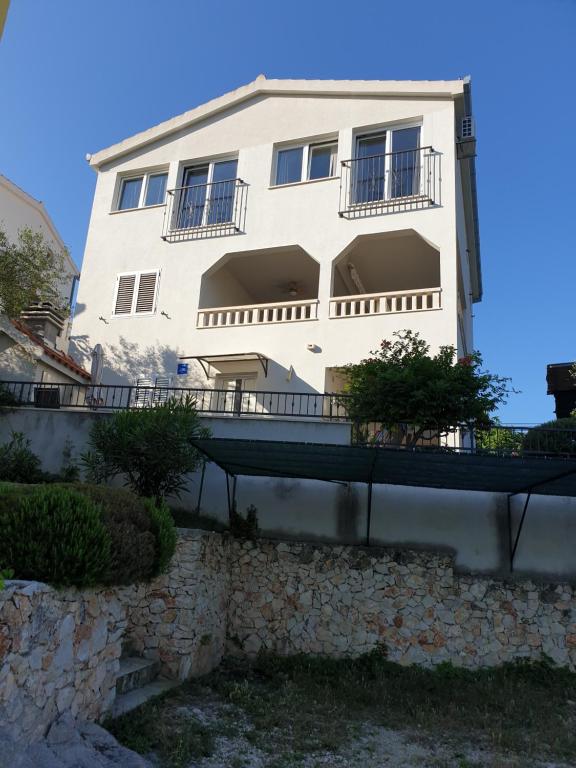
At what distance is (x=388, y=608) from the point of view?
10016 millimetres

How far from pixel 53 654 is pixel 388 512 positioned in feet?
21.8

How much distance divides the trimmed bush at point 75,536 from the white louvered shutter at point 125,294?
1064 cm

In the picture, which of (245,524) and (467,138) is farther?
(467,138)

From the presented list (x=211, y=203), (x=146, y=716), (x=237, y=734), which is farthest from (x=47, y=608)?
(x=211, y=203)

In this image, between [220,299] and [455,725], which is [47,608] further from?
[220,299]

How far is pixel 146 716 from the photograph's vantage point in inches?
269

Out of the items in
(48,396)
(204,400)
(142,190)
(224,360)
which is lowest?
(48,396)

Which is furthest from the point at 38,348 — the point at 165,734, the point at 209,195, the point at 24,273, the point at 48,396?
the point at 165,734

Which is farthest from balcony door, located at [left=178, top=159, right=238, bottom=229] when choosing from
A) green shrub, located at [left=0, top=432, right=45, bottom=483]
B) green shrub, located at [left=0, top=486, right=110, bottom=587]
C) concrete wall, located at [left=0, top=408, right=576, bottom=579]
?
green shrub, located at [left=0, top=486, right=110, bottom=587]

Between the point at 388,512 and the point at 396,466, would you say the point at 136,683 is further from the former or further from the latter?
the point at 388,512

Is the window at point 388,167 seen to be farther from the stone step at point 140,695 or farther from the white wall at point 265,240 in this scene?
the stone step at point 140,695

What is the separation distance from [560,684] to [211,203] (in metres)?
14.6

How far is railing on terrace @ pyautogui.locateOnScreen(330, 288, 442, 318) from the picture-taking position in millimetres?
14344

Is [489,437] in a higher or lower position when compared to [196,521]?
higher
